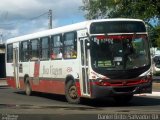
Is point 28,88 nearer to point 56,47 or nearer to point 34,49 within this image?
point 34,49

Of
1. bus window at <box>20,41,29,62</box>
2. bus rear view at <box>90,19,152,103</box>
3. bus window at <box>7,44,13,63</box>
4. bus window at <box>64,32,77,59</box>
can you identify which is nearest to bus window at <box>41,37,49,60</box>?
bus window at <box>64,32,77,59</box>

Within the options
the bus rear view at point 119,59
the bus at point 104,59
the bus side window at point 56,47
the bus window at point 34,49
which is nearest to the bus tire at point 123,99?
the bus at point 104,59

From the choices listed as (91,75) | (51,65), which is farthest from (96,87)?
(51,65)

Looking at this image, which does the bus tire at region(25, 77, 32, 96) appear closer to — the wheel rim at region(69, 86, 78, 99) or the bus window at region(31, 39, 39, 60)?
the bus window at region(31, 39, 39, 60)

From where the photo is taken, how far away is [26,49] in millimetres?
27531

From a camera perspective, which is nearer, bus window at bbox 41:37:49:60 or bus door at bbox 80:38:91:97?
→ bus door at bbox 80:38:91:97

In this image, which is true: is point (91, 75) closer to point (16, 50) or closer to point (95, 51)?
point (95, 51)

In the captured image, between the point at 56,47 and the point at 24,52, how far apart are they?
5.08 meters

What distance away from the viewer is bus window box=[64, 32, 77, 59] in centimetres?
2136

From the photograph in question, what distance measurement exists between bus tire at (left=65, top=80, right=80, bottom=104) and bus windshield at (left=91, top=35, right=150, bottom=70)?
6.56ft

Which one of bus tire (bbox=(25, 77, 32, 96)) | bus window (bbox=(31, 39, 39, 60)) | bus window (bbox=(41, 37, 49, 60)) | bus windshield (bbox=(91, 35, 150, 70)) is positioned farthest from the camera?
bus tire (bbox=(25, 77, 32, 96))

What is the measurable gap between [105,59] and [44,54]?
5.45 m

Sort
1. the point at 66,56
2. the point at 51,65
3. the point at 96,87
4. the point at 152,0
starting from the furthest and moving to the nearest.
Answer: the point at 152,0 → the point at 51,65 → the point at 66,56 → the point at 96,87

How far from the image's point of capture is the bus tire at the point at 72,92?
847 inches
